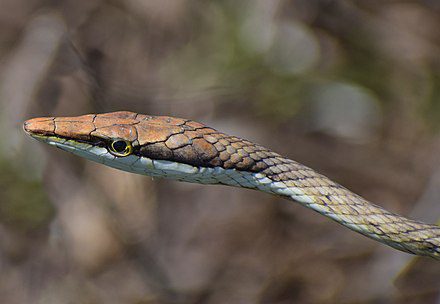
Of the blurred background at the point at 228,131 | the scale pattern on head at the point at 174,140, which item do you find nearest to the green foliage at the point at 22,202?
the blurred background at the point at 228,131

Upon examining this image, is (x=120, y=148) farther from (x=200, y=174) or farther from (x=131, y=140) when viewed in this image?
(x=200, y=174)

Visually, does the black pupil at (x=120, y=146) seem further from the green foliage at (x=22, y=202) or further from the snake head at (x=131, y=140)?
the green foliage at (x=22, y=202)

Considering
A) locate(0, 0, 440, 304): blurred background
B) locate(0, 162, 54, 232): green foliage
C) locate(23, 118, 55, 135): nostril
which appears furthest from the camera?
locate(0, 0, 440, 304): blurred background

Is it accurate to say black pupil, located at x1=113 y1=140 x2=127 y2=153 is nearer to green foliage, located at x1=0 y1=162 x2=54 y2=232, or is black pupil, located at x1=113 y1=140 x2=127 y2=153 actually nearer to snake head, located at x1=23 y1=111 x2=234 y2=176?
snake head, located at x1=23 y1=111 x2=234 y2=176

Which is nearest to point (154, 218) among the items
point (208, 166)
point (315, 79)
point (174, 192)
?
point (174, 192)

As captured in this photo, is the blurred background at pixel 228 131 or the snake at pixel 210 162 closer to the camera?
the snake at pixel 210 162

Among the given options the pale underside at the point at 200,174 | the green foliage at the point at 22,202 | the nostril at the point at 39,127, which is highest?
the nostril at the point at 39,127

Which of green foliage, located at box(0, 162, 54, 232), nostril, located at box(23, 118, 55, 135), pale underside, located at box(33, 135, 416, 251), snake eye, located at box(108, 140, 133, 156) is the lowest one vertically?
green foliage, located at box(0, 162, 54, 232)

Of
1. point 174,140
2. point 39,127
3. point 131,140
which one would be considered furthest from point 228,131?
point 39,127

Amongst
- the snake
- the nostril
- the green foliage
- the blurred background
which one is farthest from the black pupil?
the blurred background
